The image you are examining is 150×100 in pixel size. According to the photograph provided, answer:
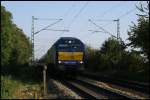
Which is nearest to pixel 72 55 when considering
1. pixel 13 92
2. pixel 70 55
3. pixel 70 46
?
pixel 70 55

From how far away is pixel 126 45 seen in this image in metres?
44.2

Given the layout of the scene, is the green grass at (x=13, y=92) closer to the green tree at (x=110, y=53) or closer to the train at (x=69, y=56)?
the train at (x=69, y=56)

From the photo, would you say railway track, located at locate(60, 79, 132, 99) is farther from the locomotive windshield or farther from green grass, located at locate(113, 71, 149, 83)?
green grass, located at locate(113, 71, 149, 83)

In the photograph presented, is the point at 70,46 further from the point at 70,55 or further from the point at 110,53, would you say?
the point at 110,53

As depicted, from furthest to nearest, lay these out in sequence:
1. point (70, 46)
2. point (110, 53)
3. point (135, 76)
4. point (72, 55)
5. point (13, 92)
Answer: point (110, 53), point (135, 76), point (70, 46), point (72, 55), point (13, 92)

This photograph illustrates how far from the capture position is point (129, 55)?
159 ft

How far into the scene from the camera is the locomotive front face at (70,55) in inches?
1710

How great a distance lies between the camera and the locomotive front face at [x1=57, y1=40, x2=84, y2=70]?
43.4 m

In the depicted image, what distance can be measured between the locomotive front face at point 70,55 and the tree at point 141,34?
14.5 feet

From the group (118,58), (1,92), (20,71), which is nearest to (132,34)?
(20,71)

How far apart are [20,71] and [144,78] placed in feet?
41.1

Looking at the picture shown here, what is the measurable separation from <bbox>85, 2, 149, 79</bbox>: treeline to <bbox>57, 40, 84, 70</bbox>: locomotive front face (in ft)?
6.38

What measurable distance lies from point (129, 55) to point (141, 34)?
9.81 m

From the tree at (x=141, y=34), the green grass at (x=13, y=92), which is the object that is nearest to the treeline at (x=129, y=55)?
the tree at (x=141, y=34)
